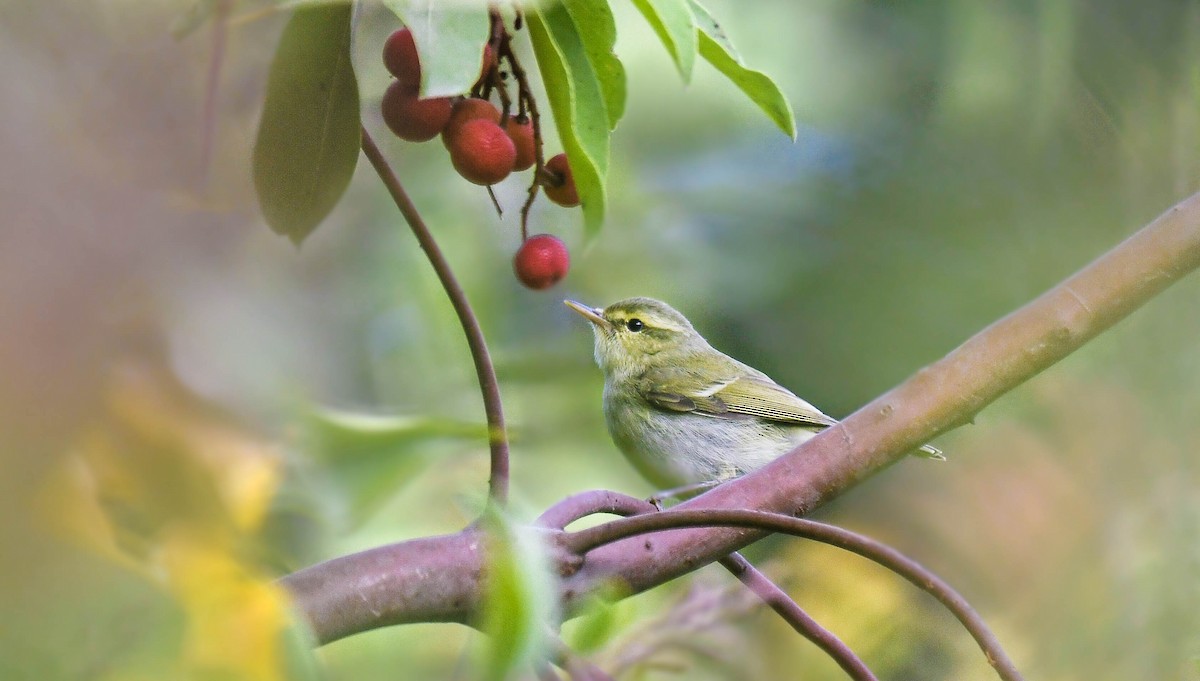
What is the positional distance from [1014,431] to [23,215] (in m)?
1.04

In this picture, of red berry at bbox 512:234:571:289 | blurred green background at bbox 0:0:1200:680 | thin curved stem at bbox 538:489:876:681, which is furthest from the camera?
red berry at bbox 512:234:571:289

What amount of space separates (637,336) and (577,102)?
870mm

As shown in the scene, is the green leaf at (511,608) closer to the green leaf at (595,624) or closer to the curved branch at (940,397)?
the green leaf at (595,624)

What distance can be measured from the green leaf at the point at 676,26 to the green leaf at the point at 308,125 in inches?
6.1

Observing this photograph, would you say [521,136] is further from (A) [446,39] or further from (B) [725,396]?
(B) [725,396]

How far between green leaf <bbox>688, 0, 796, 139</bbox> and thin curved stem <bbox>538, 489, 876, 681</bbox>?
9.5 inches

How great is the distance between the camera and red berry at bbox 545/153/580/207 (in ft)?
2.22

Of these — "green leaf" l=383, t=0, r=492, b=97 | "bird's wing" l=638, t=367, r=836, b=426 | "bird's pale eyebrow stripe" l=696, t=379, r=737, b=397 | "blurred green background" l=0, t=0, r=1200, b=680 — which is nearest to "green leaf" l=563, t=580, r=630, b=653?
"blurred green background" l=0, t=0, r=1200, b=680

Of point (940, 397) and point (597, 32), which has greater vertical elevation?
point (597, 32)

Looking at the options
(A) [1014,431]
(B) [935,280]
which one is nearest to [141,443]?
(A) [1014,431]

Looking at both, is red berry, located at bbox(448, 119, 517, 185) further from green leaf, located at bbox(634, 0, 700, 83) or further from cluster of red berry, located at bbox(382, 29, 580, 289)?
green leaf, located at bbox(634, 0, 700, 83)

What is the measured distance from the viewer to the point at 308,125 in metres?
0.54

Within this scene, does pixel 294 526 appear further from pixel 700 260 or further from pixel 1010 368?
pixel 700 260

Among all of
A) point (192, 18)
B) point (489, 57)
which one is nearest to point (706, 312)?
point (489, 57)
